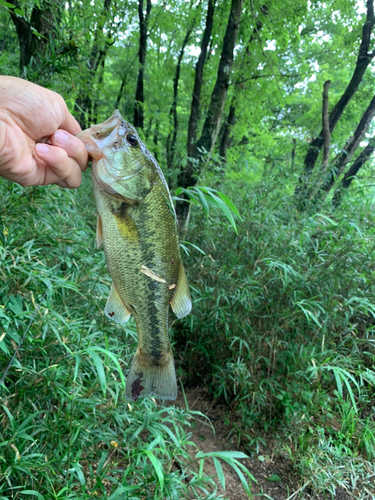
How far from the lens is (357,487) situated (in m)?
3.12

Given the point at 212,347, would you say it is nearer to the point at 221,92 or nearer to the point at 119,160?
the point at 119,160

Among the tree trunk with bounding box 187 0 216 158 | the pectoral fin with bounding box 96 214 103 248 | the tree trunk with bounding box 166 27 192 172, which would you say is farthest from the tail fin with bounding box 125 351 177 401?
the tree trunk with bounding box 166 27 192 172

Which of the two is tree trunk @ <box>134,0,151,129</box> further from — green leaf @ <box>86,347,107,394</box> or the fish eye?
green leaf @ <box>86,347,107,394</box>

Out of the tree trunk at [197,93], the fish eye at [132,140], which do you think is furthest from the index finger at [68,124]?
the tree trunk at [197,93]

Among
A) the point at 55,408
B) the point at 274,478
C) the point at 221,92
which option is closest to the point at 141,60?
the point at 221,92

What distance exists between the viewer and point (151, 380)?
154cm

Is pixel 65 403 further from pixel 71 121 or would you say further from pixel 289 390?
pixel 289 390

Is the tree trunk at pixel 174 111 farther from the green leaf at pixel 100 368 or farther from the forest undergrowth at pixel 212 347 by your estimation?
the green leaf at pixel 100 368

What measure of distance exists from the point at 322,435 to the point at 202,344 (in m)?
1.62

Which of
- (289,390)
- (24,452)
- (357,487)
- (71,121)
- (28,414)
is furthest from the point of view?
(289,390)

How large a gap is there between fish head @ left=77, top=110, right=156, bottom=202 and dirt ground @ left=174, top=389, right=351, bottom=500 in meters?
2.86

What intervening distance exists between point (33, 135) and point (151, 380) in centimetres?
136

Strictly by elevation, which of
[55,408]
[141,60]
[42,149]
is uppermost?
[141,60]

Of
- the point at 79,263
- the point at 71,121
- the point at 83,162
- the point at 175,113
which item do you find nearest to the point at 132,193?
the point at 83,162
